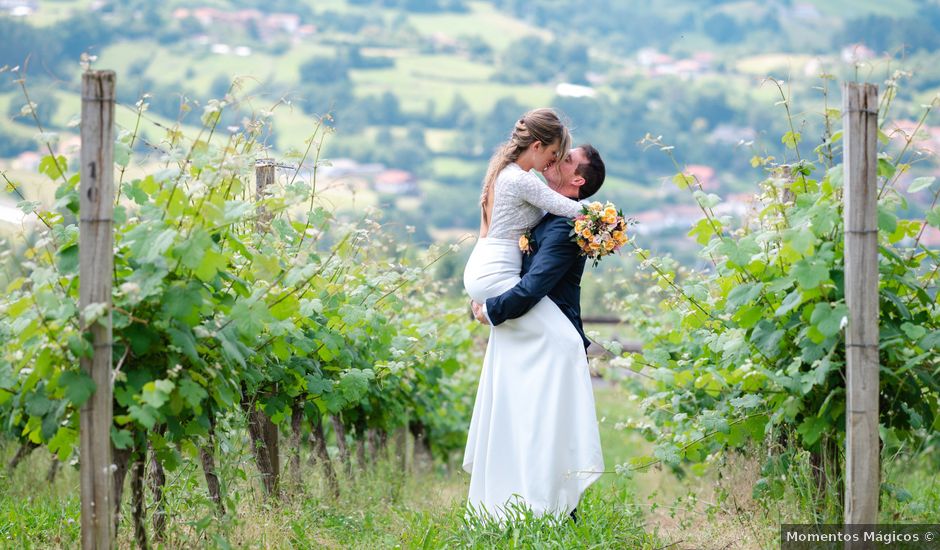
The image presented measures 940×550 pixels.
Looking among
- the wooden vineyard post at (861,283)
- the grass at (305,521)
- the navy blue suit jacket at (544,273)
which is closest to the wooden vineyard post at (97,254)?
the grass at (305,521)

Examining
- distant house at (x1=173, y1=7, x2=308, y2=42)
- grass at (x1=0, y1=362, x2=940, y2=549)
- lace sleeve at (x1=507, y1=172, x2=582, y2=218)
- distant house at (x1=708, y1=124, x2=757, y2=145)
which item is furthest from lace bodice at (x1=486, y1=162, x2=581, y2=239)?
distant house at (x1=173, y1=7, x2=308, y2=42)

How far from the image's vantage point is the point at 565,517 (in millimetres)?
4699

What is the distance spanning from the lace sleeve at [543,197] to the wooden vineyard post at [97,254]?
6.47 feet

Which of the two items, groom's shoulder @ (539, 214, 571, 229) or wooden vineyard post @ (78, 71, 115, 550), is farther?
groom's shoulder @ (539, 214, 571, 229)

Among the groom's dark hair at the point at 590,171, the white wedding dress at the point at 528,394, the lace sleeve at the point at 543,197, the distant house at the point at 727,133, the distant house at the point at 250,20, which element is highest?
the distant house at the point at 250,20

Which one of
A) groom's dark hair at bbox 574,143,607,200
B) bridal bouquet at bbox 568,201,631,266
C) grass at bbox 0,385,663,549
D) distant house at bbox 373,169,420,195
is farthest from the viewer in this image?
distant house at bbox 373,169,420,195

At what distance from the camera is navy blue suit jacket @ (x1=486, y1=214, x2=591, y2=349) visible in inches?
185

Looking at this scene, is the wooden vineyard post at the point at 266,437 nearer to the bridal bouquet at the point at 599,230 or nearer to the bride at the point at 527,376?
the bride at the point at 527,376

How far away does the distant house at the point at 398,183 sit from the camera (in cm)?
6485

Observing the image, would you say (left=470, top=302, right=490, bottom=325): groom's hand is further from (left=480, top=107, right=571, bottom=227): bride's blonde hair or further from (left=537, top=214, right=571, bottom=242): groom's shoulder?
(left=480, top=107, right=571, bottom=227): bride's blonde hair

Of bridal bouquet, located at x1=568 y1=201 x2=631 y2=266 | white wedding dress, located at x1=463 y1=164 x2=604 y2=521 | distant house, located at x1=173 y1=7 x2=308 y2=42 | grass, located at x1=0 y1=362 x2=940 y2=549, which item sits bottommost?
grass, located at x1=0 y1=362 x2=940 y2=549

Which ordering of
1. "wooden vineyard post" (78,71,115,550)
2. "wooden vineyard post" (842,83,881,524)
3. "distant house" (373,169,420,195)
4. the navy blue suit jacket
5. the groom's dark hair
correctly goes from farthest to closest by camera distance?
"distant house" (373,169,420,195), the groom's dark hair, the navy blue suit jacket, "wooden vineyard post" (842,83,881,524), "wooden vineyard post" (78,71,115,550)

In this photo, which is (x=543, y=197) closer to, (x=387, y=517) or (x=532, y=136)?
(x=532, y=136)

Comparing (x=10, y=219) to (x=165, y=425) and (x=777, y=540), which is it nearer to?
(x=165, y=425)
